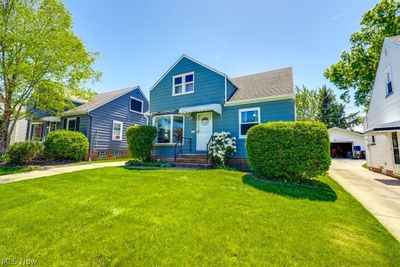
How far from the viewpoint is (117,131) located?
17828 mm

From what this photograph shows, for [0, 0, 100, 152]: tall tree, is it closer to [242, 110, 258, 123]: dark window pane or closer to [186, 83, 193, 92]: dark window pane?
[186, 83, 193, 92]: dark window pane

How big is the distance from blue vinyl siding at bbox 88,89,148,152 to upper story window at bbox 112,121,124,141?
0.97 feet

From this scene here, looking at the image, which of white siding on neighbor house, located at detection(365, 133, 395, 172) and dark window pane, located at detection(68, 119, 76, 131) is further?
dark window pane, located at detection(68, 119, 76, 131)

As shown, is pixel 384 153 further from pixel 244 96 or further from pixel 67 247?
pixel 67 247

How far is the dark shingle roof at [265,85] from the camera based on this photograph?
33.2ft

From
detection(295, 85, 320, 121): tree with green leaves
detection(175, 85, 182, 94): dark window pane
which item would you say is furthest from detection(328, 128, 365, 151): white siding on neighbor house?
detection(175, 85, 182, 94): dark window pane

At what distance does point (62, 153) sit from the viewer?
1277 centimetres

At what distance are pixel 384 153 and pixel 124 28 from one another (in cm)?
1742

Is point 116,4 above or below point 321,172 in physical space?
above

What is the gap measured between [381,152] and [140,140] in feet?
49.0

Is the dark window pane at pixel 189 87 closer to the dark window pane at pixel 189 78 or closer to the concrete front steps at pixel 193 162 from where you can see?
the dark window pane at pixel 189 78

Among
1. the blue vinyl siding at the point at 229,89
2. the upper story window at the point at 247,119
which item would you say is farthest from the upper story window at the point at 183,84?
the upper story window at the point at 247,119

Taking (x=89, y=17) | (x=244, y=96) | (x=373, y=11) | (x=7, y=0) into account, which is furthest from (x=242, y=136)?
(x=373, y=11)

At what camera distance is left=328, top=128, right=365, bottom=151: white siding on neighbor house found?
1008 inches
